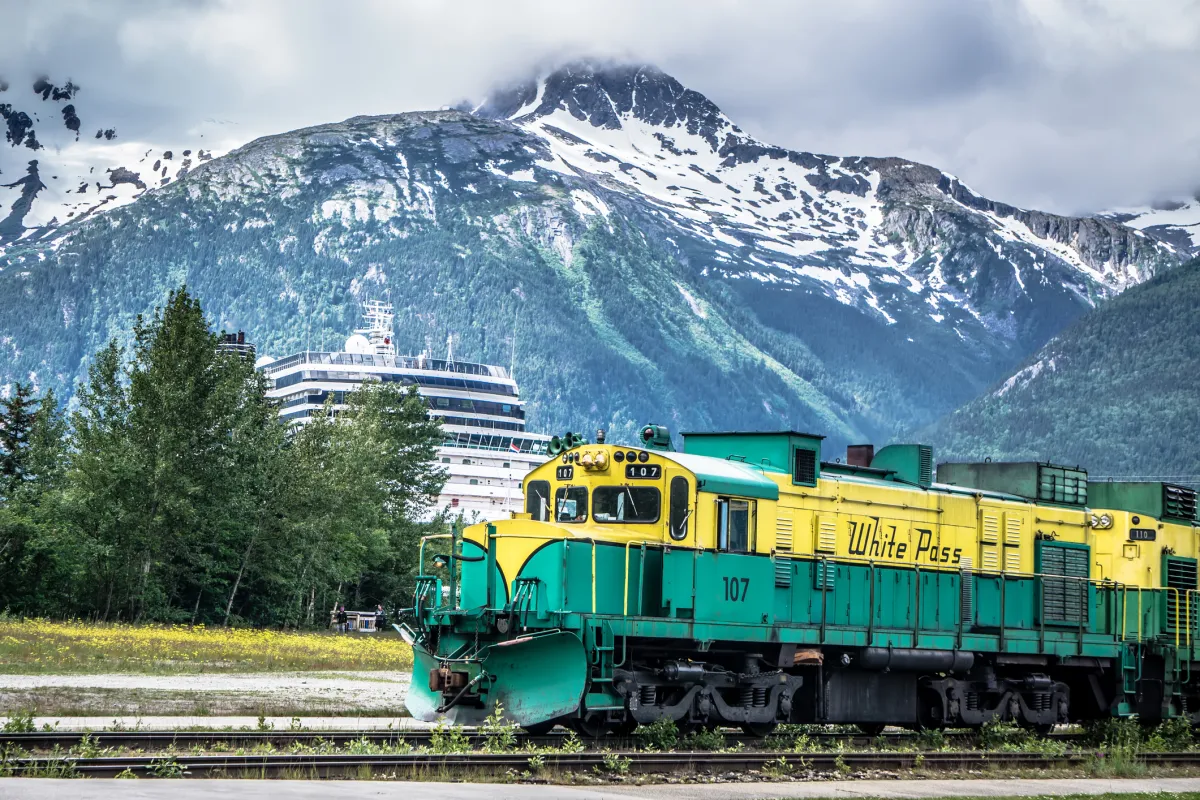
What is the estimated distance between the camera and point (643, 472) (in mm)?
20078

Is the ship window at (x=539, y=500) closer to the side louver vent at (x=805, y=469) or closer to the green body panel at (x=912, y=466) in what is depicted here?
the side louver vent at (x=805, y=469)

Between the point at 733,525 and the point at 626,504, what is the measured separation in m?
1.67

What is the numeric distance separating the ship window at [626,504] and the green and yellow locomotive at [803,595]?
0.09 feet

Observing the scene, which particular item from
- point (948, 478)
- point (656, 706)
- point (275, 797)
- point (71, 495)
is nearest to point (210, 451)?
point (71, 495)

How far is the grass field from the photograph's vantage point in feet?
108

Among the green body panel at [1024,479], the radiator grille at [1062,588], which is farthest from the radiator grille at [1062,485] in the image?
the radiator grille at [1062,588]

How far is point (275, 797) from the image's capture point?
1298 cm

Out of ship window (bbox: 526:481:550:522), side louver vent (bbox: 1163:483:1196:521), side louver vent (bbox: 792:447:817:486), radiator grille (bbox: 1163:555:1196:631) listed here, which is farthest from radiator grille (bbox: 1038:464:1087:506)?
ship window (bbox: 526:481:550:522)

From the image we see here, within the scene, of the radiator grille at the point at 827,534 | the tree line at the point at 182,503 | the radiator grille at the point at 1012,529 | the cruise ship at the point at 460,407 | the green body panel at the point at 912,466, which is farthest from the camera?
the cruise ship at the point at 460,407

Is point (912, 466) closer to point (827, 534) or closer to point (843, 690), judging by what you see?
point (827, 534)

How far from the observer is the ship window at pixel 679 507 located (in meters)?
19.9

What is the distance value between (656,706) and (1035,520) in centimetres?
957

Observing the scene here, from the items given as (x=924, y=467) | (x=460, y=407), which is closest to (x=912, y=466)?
(x=924, y=467)

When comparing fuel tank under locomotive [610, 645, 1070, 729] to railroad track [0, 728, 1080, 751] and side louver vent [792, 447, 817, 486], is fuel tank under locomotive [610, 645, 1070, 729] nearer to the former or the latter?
railroad track [0, 728, 1080, 751]
